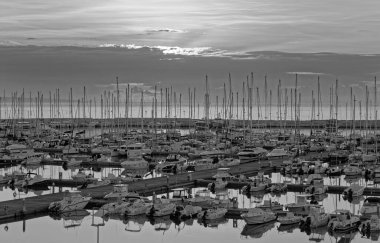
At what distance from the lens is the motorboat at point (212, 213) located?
→ 132ft

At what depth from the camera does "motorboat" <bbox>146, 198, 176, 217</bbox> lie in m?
40.9

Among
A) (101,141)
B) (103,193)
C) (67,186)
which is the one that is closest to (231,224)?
(103,193)

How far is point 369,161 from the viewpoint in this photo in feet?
222

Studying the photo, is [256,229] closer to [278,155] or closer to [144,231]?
[144,231]

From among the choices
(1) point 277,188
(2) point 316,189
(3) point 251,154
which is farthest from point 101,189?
(3) point 251,154

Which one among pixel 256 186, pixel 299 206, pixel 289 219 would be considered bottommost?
pixel 289 219

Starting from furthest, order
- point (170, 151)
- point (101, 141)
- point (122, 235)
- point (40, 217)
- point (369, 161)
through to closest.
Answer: point (101, 141), point (170, 151), point (369, 161), point (40, 217), point (122, 235)

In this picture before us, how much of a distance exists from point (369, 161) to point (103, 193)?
30.9 meters

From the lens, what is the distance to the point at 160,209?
4091 cm

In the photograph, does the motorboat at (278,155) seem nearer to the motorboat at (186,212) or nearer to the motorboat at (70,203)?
the motorboat at (186,212)

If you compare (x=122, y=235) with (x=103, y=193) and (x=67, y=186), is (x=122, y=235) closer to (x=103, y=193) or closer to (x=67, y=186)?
(x=103, y=193)

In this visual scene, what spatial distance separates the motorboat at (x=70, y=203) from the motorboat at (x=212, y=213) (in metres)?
7.35

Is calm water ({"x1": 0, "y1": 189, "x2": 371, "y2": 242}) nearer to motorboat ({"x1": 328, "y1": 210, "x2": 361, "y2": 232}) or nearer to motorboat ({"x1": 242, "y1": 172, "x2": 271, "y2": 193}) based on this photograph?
motorboat ({"x1": 328, "y1": 210, "x2": 361, "y2": 232})

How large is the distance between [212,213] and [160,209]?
3.11 meters
